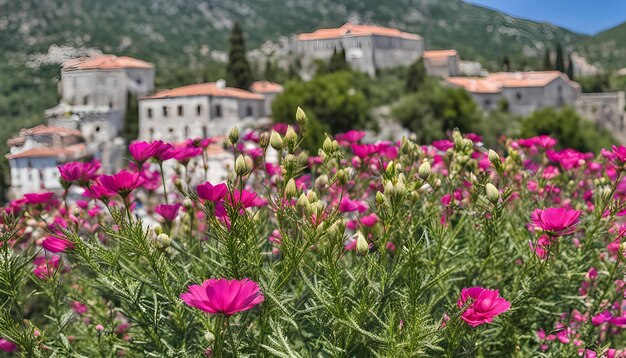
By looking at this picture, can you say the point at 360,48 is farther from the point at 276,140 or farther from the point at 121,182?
the point at 121,182

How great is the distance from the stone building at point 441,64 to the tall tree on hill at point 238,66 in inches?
635

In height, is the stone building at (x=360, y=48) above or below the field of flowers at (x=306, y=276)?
above

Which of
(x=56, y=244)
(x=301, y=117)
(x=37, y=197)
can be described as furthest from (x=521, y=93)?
(x=56, y=244)

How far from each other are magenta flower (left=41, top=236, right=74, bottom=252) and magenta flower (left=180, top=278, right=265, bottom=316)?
95cm

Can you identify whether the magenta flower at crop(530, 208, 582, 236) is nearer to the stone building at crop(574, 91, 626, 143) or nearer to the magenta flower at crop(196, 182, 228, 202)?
the magenta flower at crop(196, 182, 228, 202)

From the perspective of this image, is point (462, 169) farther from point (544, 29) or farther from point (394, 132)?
point (544, 29)

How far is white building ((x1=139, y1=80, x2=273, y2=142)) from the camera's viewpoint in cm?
3086

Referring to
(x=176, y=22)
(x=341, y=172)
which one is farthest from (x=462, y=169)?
(x=176, y=22)

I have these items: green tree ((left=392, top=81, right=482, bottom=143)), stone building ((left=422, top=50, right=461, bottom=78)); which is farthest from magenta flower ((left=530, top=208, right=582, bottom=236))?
stone building ((left=422, top=50, right=461, bottom=78))

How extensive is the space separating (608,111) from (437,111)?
60.7 feet

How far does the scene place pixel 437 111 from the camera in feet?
103

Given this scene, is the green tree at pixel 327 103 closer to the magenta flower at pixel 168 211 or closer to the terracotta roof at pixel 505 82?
the terracotta roof at pixel 505 82

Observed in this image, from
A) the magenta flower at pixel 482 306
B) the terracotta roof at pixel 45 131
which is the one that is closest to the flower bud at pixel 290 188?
the magenta flower at pixel 482 306

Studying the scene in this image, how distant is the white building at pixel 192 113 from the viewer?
30.9 meters
